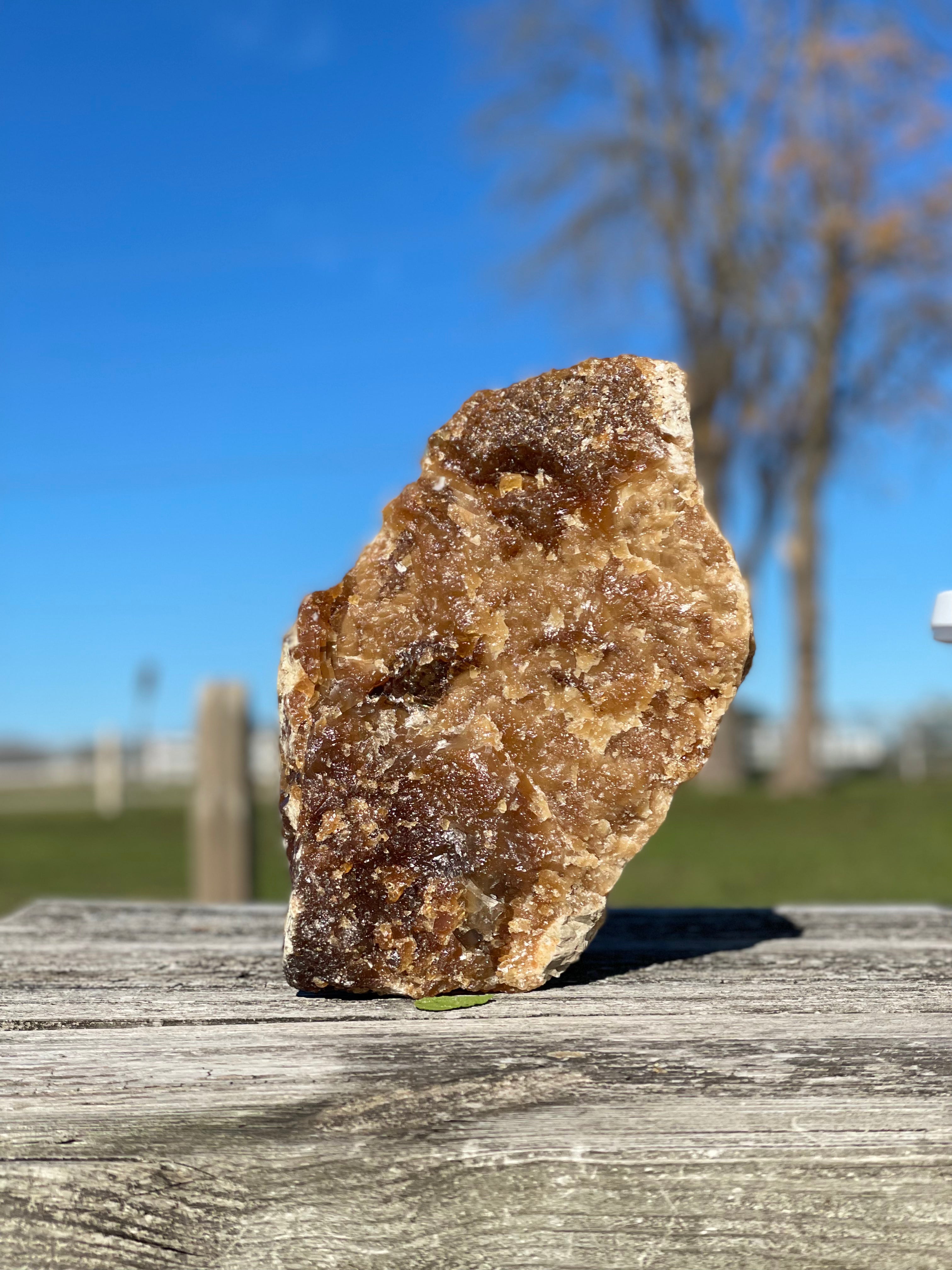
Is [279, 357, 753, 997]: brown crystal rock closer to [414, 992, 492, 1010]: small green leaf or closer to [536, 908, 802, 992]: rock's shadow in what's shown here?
[414, 992, 492, 1010]: small green leaf

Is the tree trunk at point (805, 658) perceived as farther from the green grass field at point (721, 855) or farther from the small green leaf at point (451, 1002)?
the small green leaf at point (451, 1002)

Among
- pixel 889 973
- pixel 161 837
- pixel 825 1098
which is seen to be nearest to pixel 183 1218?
pixel 825 1098

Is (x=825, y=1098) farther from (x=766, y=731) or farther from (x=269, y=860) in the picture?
(x=766, y=731)

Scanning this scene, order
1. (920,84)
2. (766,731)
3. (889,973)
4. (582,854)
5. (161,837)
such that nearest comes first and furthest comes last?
(582,854) < (889,973) < (161,837) < (920,84) < (766,731)

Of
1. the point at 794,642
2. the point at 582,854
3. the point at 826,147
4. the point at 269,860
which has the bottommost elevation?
the point at 269,860

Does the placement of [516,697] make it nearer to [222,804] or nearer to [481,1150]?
[481,1150]
